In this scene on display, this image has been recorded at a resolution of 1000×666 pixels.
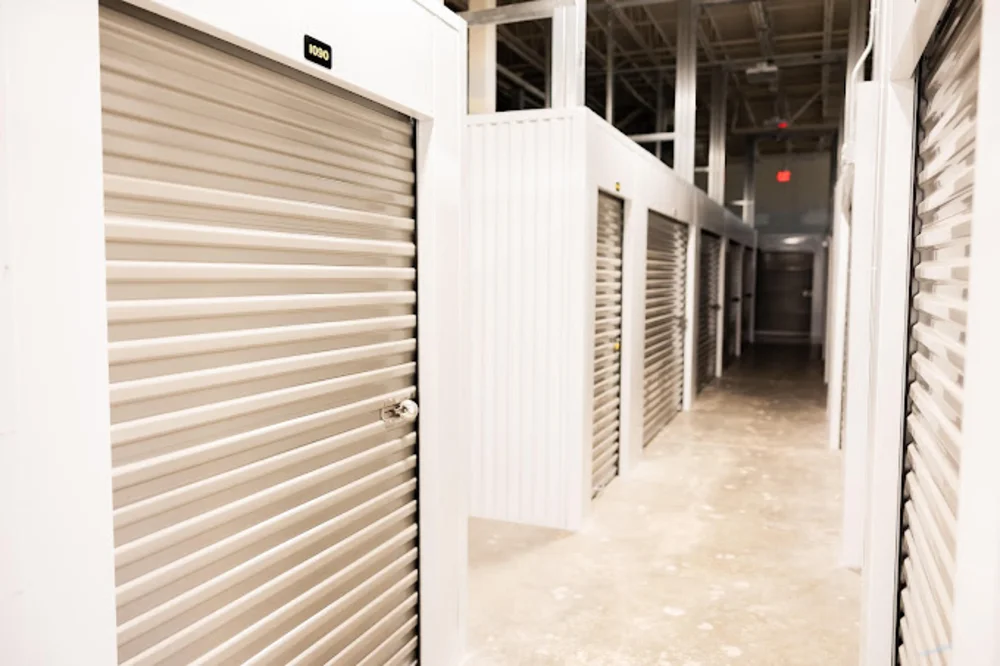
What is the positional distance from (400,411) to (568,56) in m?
2.86

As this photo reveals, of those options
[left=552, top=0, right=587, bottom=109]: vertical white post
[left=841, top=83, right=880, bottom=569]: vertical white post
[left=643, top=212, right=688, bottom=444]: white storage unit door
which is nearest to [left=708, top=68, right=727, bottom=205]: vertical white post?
[left=643, top=212, right=688, bottom=444]: white storage unit door

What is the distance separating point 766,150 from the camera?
1711cm

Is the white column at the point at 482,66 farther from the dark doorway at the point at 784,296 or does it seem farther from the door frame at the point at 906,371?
the dark doorway at the point at 784,296

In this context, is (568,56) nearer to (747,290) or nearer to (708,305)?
(708,305)

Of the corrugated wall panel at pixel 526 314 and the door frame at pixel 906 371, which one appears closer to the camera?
the door frame at pixel 906 371

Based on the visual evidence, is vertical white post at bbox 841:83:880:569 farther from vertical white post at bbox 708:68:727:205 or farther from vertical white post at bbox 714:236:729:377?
vertical white post at bbox 708:68:727:205

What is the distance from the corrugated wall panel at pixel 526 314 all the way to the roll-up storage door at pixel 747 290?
10984 mm

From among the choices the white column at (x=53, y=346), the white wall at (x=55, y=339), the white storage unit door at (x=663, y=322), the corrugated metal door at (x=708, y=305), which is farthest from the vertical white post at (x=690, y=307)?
the white column at (x=53, y=346)

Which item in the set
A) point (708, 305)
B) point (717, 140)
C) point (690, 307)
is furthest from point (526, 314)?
point (717, 140)

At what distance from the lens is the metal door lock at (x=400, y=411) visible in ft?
7.76

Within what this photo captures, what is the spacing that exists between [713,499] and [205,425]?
394cm

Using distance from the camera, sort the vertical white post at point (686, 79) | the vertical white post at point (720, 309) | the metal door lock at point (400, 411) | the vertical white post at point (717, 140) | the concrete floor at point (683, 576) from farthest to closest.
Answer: the vertical white post at point (717, 140)
the vertical white post at point (720, 309)
the vertical white post at point (686, 79)
the concrete floor at point (683, 576)
the metal door lock at point (400, 411)

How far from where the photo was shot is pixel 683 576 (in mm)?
3701

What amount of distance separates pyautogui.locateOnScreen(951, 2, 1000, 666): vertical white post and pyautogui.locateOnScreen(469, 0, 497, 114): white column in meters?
4.09
